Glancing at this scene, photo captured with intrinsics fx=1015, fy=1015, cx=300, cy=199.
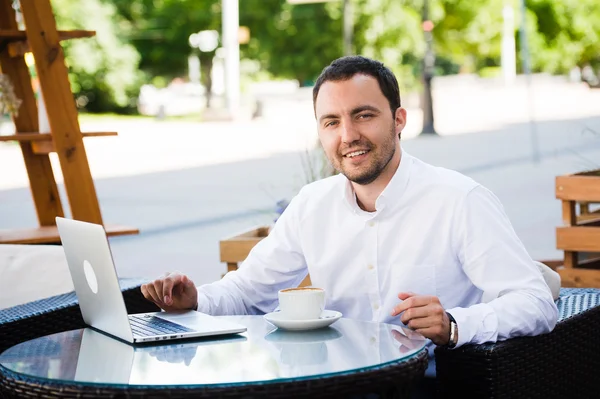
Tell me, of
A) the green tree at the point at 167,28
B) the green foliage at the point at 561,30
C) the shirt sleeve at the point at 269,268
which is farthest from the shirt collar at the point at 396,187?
the green foliage at the point at 561,30

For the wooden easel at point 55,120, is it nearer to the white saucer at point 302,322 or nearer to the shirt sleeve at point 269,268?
the shirt sleeve at point 269,268

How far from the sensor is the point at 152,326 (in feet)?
8.95

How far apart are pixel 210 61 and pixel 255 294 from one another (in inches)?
1781

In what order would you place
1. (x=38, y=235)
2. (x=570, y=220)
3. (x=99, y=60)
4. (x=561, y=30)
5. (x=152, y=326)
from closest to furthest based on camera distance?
(x=152, y=326) < (x=38, y=235) < (x=570, y=220) < (x=99, y=60) < (x=561, y=30)

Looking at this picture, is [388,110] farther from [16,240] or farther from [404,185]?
[16,240]

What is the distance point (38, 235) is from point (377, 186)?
9.02ft

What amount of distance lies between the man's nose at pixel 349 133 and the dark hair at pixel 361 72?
0.46 feet

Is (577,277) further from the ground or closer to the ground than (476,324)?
closer to the ground

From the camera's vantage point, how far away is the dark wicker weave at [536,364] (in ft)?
8.61

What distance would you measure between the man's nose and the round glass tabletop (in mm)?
555

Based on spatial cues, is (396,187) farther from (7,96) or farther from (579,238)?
(7,96)

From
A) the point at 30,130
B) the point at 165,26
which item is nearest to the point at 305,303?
the point at 30,130

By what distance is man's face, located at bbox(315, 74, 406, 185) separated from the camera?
A: 3.00m

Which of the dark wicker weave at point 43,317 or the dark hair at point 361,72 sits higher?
the dark hair at point 361,72
